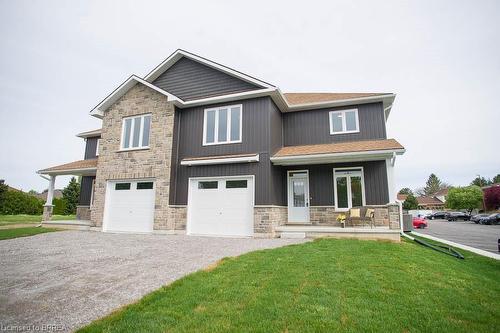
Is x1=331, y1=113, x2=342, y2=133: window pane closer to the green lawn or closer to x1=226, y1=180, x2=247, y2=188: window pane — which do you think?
x1=226, y1=180, x2=247, y2=188: window pane

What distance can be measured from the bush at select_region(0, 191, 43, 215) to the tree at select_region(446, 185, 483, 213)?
65493 millimetres

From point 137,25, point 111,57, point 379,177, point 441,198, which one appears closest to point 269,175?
point 379,177

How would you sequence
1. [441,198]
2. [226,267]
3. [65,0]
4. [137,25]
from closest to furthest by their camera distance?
1. [226,267]
2. [65,0]
3. [137,25]
4. [441,198]

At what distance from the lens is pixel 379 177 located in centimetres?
1233

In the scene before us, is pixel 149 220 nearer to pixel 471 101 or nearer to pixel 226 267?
pixel 226 267

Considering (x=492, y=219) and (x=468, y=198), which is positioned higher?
(x=468, y=198)

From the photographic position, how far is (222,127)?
13.0 m

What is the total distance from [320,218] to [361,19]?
9.41 meters

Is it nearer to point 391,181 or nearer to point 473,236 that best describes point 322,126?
point 391,181

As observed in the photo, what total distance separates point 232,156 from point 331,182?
514 centimetres

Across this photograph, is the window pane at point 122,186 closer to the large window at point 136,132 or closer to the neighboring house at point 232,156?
the neighboring house at point 232,156

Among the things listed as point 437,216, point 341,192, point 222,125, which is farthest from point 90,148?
point 437,216

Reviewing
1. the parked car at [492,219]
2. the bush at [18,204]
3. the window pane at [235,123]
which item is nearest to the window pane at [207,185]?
the window pane at [235,123]

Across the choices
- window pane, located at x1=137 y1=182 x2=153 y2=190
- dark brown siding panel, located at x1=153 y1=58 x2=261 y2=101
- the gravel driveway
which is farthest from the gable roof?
the gravel driveway
